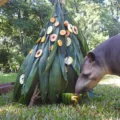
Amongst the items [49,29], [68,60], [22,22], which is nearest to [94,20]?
[22,22]

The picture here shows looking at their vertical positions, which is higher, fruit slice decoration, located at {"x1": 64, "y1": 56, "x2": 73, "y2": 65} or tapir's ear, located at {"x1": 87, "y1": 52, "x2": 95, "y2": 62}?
tapir's ear, located at {"x1": 87, "y1": 52, "x2": 95, "y2": 62}

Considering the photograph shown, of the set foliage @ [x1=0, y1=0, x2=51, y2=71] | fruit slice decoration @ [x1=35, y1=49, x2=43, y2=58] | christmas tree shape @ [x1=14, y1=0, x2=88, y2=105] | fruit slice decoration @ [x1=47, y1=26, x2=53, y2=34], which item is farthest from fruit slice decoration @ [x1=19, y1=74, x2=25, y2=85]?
foliage @ [x1=0, y1=0, x2=51, y2=71]

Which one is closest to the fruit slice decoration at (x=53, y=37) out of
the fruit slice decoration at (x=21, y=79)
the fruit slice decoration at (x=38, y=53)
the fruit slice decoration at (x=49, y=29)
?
the fruit slice decoration at (x=49, y=29)

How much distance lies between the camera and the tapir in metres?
2.75

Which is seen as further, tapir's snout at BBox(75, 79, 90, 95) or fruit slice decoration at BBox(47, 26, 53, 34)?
fruit slice decoration at BBox(47, 26, 53, 34)

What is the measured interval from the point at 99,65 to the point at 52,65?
2.20 ft

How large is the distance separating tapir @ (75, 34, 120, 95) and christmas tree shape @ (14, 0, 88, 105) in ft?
0.93

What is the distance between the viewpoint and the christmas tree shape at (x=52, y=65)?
3.11 metres

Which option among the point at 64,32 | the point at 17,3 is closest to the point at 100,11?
the point at 17,3

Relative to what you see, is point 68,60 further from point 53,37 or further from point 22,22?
point 22,22

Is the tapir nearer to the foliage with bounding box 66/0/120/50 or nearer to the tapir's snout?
the tapir's snout

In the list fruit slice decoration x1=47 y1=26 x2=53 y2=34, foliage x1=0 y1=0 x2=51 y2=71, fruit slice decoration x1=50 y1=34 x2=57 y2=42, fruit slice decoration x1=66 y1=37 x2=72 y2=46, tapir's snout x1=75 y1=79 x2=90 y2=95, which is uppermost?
foliage x1=0 y1=0 x2=51 y2=71

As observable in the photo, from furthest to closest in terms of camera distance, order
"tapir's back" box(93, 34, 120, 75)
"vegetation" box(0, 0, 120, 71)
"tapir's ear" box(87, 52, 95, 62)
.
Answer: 1. "vegetation" box(0, 0, 120, 71)
2. "tapir's ear" box(87, 52, 95, 62)
3. "tapir's back" box(93, 34, 120, 75)

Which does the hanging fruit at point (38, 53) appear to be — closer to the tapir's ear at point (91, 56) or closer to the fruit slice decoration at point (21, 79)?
the fruit slice decoration at point (21, 79)
